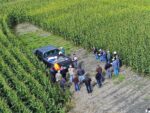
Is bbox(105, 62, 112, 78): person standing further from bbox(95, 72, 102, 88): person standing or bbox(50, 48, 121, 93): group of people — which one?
bbox(95, 72, 102, 88): person standing

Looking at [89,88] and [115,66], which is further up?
[115,66]

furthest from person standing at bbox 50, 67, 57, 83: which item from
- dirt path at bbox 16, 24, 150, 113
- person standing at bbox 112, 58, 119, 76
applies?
person standing at bbox 112, 58, 119, 76

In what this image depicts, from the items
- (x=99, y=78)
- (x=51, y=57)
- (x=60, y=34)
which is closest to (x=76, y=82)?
(x=99, y=78)

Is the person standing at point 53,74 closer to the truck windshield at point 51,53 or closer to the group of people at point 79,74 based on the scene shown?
the group of people at point 79,74

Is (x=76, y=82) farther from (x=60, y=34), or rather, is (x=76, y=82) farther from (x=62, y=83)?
(x=60, y=34)

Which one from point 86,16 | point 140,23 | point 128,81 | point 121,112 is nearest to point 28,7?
point 86,16

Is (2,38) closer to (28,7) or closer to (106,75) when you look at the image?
(106,75)
